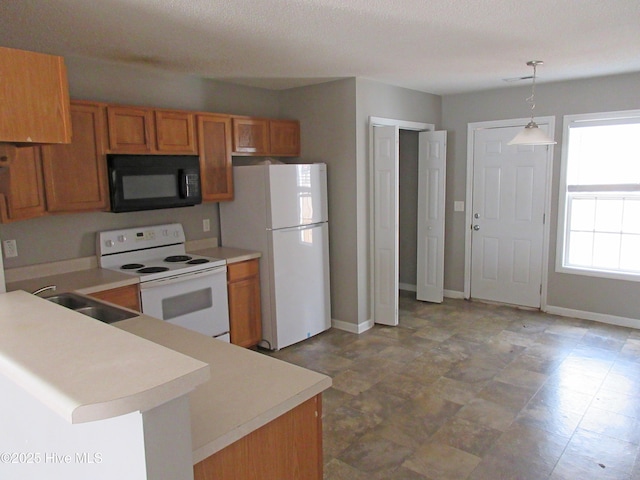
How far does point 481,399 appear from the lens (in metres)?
3.23

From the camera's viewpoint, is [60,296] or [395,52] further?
[395,52]

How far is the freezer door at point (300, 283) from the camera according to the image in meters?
4.12

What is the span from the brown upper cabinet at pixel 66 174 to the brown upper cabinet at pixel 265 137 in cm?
127

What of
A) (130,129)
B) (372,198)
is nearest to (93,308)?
(130,129)

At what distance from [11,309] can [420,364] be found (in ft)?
9.81

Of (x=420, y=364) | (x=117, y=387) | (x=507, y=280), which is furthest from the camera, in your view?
(x=507, y=280)

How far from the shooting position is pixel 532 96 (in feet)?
16.1

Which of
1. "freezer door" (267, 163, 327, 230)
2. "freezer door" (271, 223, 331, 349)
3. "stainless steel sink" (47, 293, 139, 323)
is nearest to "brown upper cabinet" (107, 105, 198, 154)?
"freezer door" (267, 163, 327, 230)

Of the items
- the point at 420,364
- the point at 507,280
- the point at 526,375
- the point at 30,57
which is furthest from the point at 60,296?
the point at 507,280

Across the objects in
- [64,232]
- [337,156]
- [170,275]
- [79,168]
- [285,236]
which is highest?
[337,156]

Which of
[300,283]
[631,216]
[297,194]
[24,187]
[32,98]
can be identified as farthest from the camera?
[631,216]

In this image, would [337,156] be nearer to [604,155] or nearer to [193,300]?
[193,300]

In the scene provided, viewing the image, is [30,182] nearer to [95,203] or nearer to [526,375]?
[95,203]

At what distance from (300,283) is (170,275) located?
127 cm
